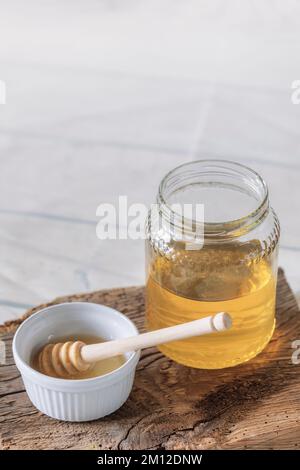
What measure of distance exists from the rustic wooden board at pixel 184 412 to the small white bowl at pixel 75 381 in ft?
0.09

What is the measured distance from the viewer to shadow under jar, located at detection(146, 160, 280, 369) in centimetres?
149

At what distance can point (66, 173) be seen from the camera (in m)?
2.24

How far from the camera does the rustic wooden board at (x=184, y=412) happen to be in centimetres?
142

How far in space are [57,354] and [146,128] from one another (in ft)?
3.43

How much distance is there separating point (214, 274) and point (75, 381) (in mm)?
283

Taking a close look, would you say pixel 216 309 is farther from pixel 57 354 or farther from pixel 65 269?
pixel 65 269

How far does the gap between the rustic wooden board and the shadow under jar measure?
31mm
